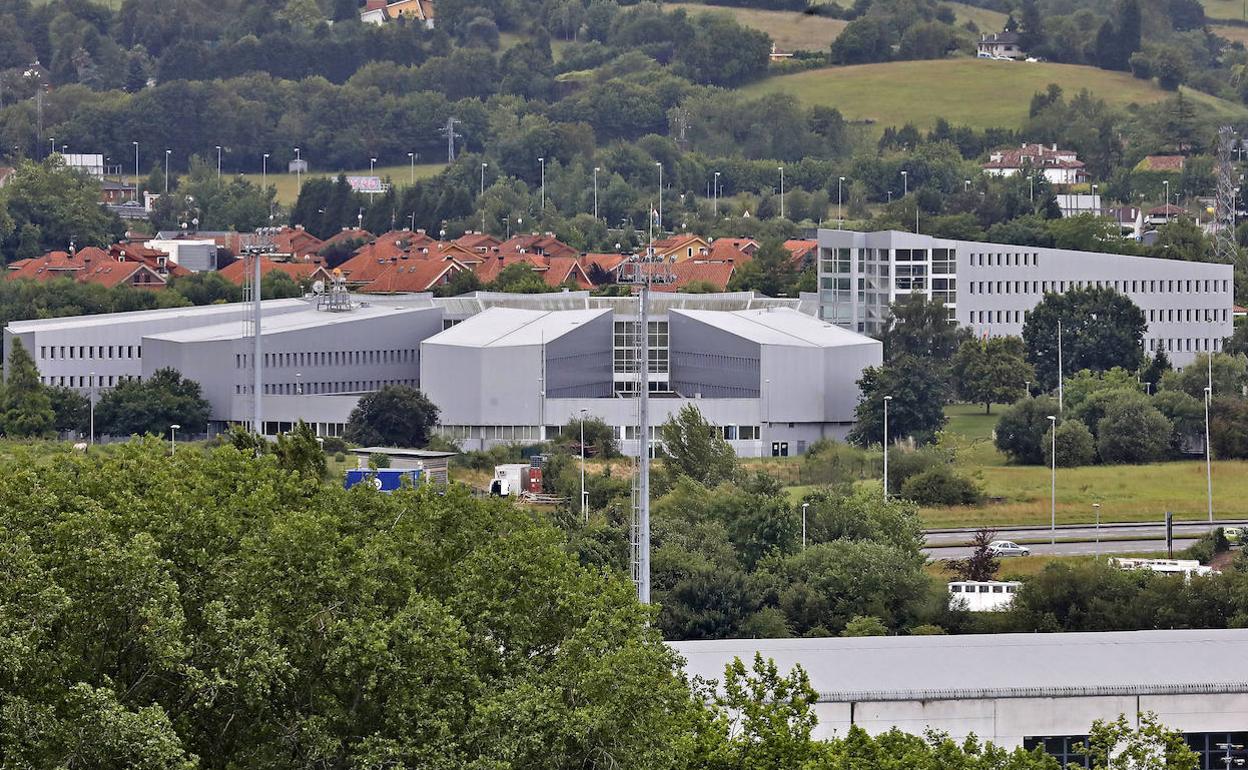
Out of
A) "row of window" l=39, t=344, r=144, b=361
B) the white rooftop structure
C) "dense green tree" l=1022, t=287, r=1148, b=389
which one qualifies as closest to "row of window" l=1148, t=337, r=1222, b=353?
"dense green tree" l=1022, t=287, r=1148, b=389

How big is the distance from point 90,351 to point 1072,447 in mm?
24452

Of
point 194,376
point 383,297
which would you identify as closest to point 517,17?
point 383,297

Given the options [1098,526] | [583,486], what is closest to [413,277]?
[583,486]

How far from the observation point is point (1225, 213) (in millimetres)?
103125

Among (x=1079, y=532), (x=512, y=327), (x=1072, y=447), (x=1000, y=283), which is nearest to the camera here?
(x=1079, y=532)

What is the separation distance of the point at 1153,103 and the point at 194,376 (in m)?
89.5

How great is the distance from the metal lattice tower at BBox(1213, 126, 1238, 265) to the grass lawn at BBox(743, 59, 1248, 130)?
32.1 m

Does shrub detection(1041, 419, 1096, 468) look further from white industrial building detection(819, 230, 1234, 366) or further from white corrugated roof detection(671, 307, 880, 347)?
white industrial building detection(819, 230, 1234, 366)

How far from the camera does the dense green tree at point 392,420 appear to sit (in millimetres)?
58281

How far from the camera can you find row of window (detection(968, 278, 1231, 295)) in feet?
253

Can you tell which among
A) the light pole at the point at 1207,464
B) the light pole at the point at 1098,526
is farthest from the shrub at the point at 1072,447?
the light pole at the point at 1098,526

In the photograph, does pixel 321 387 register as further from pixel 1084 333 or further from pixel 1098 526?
pixel 1098 526

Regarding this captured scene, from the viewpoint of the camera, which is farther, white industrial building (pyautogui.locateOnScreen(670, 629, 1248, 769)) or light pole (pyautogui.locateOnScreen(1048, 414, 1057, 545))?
light pole (pyautogui.locateOnScreen(1048, 414, 1057, 545))

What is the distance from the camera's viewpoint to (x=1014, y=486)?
52625mm
